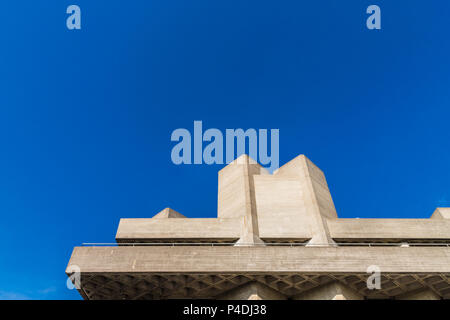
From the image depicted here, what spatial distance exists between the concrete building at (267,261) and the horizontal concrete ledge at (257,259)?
0.06m

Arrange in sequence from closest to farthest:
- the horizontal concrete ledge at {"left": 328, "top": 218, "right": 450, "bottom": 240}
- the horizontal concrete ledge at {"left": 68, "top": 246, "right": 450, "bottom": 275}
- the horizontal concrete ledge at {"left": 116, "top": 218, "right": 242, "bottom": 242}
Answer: the horizontal concrete ledge at {"left": 68, "top": 246, "right": 450, "bottom": 275}
the horizontal concrete ledge at {"left": 328, "top": 218, "right": 450, "bottom": 240}
the horizontal concrete ledge at {"left": 116, "top": 218, "right": 242, "bottom": 242}

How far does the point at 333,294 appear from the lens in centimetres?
2103

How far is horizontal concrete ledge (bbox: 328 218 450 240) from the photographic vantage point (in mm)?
25656

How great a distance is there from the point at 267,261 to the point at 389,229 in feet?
37.5

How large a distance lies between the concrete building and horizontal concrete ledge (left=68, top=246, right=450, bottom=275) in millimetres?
60

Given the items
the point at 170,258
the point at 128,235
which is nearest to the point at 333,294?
the point at 170,258

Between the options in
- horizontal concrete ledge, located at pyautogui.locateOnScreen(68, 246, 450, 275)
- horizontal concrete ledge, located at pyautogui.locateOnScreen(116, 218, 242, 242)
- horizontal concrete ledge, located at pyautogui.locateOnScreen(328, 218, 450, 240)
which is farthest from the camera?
horizontal concrete ledge, located at pyautogui.locateOnScreen(116, 218, 242, 242)

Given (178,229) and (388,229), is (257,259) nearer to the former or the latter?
(178,229)

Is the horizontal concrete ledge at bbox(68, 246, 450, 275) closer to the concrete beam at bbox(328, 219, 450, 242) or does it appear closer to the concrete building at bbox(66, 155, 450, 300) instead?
the concrete building at bbox(66, 155, 450, 300)

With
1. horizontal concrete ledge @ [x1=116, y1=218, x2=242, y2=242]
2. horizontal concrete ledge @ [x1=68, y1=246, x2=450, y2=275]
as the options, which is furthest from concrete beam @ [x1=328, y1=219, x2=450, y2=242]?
horizontal concrete ledge @ [x1=116, y1=218, x2=242, y2=242]

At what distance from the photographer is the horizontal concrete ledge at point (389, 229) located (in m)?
25.7

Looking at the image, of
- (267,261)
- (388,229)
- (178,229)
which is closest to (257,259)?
(267,261)
